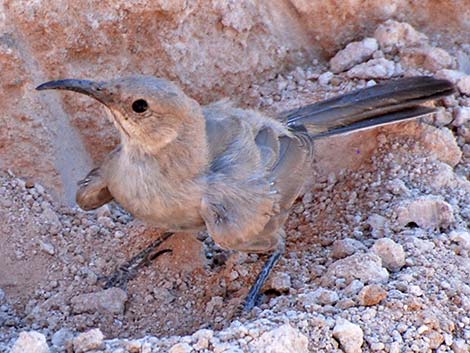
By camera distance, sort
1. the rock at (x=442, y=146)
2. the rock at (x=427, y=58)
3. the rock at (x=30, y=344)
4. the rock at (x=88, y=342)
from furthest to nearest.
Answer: the rock at (x=427, y=58), the rock at (x=442, y=146), the rock at (x=88, y=342), the rock at (x=30, y=344)

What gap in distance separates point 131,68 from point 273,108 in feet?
3.22

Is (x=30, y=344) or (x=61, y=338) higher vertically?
(x=30, y=344)

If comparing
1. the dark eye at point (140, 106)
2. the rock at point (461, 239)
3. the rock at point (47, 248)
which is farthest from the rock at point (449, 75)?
the rock at point (47, 248)

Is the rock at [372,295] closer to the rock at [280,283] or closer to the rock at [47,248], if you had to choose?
the rock at [280,283]

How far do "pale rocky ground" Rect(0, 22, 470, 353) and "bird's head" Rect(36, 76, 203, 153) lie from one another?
0.73 m

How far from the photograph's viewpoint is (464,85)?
588 cm

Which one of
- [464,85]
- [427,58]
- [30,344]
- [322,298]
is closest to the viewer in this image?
[30,344]

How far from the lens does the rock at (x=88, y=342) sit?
13.0ft

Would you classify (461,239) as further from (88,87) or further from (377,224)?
(88,87)

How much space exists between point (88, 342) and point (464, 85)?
316 cm

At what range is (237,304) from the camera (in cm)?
470

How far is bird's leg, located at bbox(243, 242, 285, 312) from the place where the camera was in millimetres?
4680

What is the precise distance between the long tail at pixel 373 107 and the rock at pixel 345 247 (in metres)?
0.92

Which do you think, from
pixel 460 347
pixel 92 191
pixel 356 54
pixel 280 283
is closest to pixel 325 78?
pixel 356 54
